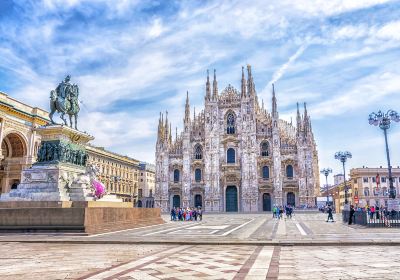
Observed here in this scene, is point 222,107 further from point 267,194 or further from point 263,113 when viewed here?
point 267,194

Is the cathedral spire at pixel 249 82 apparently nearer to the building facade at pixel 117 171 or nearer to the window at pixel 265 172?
the window at pixel 265 172

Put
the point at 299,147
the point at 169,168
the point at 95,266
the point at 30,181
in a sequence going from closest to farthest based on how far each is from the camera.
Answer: the point at 95,266, the point at 30,181, the point at 299,147, the point at 169,168

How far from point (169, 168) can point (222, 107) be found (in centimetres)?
1240

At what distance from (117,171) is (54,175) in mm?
49851

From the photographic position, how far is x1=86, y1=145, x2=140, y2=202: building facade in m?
Result: 57.3

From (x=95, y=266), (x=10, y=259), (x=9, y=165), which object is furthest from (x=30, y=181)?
(x=9, y=165)

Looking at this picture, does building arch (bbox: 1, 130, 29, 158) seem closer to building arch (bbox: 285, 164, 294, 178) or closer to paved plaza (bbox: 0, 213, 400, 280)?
paved plaza (bbox: 0, 213, 400, 280)

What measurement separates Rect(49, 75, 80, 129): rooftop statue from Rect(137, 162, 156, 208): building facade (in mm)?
54349

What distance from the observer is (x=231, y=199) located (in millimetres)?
51812

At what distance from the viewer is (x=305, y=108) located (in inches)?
2058

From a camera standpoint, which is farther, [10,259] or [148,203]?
[148,203]

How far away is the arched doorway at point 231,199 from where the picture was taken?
5156cm

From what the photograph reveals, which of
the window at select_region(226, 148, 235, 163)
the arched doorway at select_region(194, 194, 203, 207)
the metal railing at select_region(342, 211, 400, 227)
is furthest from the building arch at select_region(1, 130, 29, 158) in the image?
the metal railing at select_region(342, 211, 400, 227)

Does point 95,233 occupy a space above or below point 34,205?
below
